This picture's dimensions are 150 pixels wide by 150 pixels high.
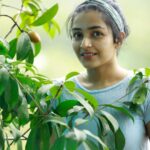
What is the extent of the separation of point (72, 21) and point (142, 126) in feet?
1.18

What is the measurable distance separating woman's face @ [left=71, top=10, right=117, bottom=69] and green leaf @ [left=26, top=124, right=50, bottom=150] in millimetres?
349

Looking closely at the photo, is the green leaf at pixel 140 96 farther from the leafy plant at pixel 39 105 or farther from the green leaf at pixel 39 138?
the green leaf at pixel 39 138

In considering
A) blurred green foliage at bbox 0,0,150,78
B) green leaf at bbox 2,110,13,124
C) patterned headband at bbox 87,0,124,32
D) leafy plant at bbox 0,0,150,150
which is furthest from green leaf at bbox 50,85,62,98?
blurred green foliage at bbox 0,0,150,78

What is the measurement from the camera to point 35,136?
32.8 inches

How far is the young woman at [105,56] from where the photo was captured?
3.74 ft

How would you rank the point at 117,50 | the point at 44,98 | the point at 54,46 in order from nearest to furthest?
1. the point at 44,98
2. the point at 117,50
3. the point at 54,46

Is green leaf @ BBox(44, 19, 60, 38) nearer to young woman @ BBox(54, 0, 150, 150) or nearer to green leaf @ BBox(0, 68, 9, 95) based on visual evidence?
young woman @ BBox(54, 0, 150, 150)

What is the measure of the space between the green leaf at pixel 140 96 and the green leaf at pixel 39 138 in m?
0.33

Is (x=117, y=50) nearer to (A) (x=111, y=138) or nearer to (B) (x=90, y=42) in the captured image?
(B) (x=90, y=42)

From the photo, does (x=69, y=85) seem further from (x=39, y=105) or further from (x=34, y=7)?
(x=34, y=7)

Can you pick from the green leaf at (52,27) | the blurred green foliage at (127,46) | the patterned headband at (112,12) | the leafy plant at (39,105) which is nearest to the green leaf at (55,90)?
the leafy plant at (39,105)

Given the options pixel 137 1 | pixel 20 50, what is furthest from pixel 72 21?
pixel 137 1

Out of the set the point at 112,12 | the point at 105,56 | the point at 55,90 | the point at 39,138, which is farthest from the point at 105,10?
the point at 39,138

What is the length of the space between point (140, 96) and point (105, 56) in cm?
15
